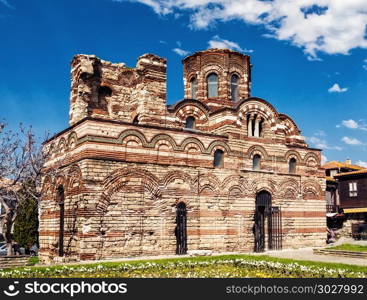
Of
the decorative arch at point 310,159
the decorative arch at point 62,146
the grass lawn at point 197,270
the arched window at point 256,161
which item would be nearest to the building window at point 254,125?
the arched window at point 256,161

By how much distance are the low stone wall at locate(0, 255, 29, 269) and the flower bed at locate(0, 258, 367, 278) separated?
1.08m

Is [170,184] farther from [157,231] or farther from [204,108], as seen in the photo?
[204,108]

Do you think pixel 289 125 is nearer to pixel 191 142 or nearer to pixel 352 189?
pixel 191 142

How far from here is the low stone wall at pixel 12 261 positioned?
43.9ft

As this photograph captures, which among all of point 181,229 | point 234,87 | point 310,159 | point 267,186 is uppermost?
point 234,87

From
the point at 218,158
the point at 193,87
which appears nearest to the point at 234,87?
the point at 193,87

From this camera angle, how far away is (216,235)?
18562mm

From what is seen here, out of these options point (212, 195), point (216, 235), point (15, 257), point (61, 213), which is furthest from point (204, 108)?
point (15, 257)

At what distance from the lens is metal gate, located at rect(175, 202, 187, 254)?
1774 centimetres

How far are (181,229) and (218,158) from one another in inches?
147

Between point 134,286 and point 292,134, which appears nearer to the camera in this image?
point 134,286

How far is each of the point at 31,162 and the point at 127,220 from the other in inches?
167

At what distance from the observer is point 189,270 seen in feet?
40.8

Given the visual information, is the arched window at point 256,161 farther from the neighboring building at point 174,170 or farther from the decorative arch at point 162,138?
Answer: the decorative arch at point 162,138
